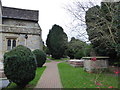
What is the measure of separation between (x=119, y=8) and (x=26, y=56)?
6195mm

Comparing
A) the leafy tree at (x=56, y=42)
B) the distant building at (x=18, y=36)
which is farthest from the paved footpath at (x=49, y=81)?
the leafy tree at (x=56, y=42)

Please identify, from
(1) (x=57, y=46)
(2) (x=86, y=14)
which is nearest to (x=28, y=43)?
(2) (x=86, y=14)

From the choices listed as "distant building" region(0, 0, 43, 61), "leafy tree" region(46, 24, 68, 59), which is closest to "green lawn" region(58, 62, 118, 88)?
"distant building" region(0, 0, 43, 61)

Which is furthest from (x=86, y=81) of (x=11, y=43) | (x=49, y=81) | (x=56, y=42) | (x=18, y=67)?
(x=56, y=42)

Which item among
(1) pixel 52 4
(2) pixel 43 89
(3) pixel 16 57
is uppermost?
(1) pixel 52 4

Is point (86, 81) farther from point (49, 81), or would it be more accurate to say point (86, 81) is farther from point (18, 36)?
point (18, 36)

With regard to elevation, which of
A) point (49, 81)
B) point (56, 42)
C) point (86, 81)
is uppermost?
point (56, 42)

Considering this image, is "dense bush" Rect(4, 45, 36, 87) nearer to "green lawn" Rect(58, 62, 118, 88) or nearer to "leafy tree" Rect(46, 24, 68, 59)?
"green lawn" Rect(58, 62, 118, 88)

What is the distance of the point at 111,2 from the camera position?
804cm

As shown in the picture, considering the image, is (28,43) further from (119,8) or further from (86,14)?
(119,8)

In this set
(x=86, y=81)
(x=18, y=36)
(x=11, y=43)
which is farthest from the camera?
(x=18, y=36)

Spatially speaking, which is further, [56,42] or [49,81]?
[56,42]

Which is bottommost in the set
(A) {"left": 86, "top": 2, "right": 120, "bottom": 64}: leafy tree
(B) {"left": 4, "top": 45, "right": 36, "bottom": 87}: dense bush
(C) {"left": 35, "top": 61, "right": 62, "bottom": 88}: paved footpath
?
(C) {"left": 35, "top": 61, "right": 62, "bottom": 88}: paved footpath

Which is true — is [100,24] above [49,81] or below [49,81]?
above
